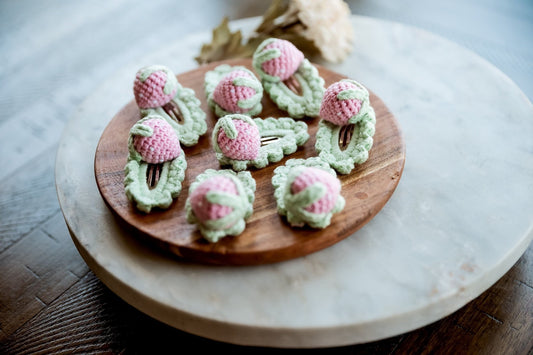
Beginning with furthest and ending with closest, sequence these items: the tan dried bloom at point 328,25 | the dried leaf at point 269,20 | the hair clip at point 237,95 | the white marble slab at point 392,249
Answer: the dried leaf at point 269,20, the tan dried bloom at point 328,25, the hair clip at point 237,95, the white marble slab at point 392,249

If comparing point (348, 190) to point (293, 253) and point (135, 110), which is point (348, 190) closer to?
point (293, 253)

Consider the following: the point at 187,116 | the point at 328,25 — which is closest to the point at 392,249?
the point at 187,116

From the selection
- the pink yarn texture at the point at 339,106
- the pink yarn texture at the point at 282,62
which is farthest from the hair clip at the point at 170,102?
the pink yarn texture at the point at 339,106

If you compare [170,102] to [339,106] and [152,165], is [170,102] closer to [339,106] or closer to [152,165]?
[152,165]

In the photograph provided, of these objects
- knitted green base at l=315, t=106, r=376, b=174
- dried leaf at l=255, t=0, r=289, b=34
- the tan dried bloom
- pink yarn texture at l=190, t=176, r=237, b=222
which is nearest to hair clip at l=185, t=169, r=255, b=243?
pink yarn texture at l=190, t=176, r=237, b=222

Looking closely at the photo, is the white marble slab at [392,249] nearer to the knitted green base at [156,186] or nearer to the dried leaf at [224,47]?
the knitted green base at [156,186]

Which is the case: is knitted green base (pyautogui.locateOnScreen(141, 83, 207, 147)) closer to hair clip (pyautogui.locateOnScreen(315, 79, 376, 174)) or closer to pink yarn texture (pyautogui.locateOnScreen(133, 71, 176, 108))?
pink yarn texture (pyautogui.locateOnScreen(133, 71, 176, 108))

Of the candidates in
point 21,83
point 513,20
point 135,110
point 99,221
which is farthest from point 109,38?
point 513,20
